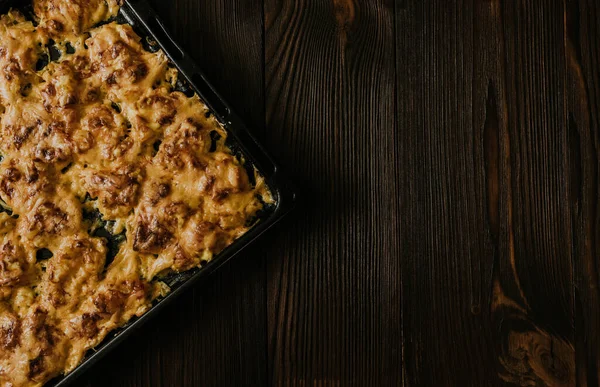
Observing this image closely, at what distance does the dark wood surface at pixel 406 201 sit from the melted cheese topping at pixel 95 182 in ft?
0.63

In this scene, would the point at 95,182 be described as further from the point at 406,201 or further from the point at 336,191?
the point at 406,201

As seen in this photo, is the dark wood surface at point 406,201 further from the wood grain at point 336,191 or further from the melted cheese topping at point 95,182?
the melted cheese topping at point 95,182

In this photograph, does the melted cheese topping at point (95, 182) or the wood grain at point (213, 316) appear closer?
the melted cheese topping at point (95, 182)

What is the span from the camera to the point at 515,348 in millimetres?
1478

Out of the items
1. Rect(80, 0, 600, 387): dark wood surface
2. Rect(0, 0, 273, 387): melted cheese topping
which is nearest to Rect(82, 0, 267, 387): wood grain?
Rect(80, 0, 600, 387): dark wood surface

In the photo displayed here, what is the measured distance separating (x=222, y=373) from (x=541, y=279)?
31.9 inches

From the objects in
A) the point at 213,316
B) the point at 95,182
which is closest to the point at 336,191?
the point at 213,316

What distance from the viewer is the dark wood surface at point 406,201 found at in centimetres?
147

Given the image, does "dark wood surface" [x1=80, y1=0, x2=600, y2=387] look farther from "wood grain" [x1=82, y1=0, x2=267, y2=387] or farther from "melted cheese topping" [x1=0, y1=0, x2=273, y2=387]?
"melted cheese topping" [x1=0, y1=0, x2=273, y2=387]

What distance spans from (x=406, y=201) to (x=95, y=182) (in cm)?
73

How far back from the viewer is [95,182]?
1315 millimetres

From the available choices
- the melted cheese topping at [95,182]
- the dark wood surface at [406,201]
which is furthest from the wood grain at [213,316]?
the melted cheese topping at [95,182]

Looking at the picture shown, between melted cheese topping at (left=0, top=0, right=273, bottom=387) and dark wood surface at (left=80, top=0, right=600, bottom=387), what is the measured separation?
7.5 inches

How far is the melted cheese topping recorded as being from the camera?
1289 millimetres
